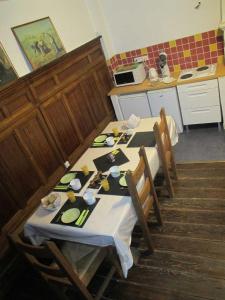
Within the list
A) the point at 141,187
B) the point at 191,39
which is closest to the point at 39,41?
the point at 141,187

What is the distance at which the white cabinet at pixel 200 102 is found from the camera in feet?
11.1

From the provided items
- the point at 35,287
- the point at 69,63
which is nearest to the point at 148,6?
the point at 69,63

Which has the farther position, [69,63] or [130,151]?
[69,63]

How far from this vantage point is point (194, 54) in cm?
381

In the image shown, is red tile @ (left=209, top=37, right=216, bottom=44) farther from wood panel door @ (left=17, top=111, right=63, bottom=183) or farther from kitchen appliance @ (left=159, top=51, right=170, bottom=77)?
wood panel door @ (left=17, top=111, right=63, bottom=183)

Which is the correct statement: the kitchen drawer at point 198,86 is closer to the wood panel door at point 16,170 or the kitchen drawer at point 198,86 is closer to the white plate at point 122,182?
the white plate at point 122,182

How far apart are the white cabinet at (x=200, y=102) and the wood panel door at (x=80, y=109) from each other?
127cm

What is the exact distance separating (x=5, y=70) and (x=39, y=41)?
617mm

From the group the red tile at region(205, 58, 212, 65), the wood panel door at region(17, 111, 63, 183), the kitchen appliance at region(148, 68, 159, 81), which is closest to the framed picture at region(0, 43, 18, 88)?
the wood panel door at region(17, 111, 63, 183)

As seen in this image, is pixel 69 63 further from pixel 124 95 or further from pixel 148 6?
pixel 148 6

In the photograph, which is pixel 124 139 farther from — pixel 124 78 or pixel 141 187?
pixel 124 78

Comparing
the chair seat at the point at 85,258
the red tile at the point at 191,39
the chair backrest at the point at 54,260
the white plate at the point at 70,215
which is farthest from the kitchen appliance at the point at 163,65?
the chair backrest at the point at 54,260

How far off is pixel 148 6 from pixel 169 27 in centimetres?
41

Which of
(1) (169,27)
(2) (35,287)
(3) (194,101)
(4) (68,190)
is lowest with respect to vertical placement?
(2) (35,287)
